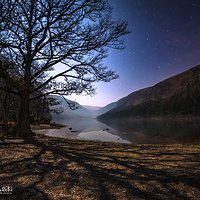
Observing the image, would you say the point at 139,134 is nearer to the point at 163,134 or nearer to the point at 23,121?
the point at 163,134

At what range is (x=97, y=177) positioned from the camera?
6242 mm

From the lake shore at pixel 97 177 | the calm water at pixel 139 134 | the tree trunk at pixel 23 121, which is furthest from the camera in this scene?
the calm water at pixel 139 134

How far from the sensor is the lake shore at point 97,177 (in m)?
5.02

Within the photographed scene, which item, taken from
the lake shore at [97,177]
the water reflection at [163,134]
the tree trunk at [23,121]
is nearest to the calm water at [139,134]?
the water reflection at [163,134]

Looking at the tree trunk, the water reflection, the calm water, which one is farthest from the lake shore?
the calm water

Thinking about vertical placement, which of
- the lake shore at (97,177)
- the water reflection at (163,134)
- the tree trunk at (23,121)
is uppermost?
the tree trunk at (23,121)

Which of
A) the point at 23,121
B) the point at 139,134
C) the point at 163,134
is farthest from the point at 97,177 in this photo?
the point at 139,134

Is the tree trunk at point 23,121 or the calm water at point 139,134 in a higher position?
the tree trunk at point 23,121

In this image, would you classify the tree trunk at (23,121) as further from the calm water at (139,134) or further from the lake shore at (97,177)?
the calm water at (139,134)

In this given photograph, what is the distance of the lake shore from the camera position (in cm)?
502

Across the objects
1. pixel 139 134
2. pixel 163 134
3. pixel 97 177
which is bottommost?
pixel 163 134

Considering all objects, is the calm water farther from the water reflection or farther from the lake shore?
the lake shore

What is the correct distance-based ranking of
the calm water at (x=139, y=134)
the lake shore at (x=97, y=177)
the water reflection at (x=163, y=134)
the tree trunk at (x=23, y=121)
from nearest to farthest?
1. the lake shore at (x=97, y=177)
2. the tree trunk at (x=23, y=121)
3. the water reflection at (x=163, y=134)
4. the calm water at (x=139, y=134)

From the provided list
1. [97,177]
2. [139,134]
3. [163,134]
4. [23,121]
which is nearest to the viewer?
[97,177]
